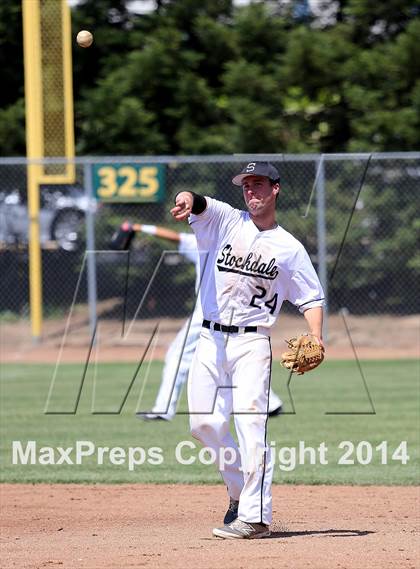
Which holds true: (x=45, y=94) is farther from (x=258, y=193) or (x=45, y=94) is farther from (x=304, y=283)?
(x=304, y=283)

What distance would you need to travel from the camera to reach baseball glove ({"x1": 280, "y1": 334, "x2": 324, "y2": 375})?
607cm

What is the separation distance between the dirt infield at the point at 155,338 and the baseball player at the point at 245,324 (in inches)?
461

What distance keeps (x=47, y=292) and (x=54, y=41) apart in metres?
4.46

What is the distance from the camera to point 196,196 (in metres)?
6.01

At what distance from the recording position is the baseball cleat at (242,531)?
19.6 ft

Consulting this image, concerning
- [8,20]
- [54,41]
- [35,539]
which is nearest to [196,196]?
[35,539]

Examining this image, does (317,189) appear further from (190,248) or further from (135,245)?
(190,248)

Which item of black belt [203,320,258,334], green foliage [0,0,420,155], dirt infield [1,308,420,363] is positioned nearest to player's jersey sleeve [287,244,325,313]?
black belt [203,320,258,334]

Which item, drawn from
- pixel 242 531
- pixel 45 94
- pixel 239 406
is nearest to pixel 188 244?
pixel 239 406

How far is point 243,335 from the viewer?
→ 6086mm

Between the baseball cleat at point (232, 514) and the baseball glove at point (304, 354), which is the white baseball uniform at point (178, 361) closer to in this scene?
the baseball cleat at point (232, 514)

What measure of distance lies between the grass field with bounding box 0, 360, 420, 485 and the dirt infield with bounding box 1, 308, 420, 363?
56.2 inches

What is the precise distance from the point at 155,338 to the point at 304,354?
12126 millimetres

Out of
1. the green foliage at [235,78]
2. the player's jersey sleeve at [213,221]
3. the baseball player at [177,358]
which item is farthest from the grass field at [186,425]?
the green foliage at [235,78]
